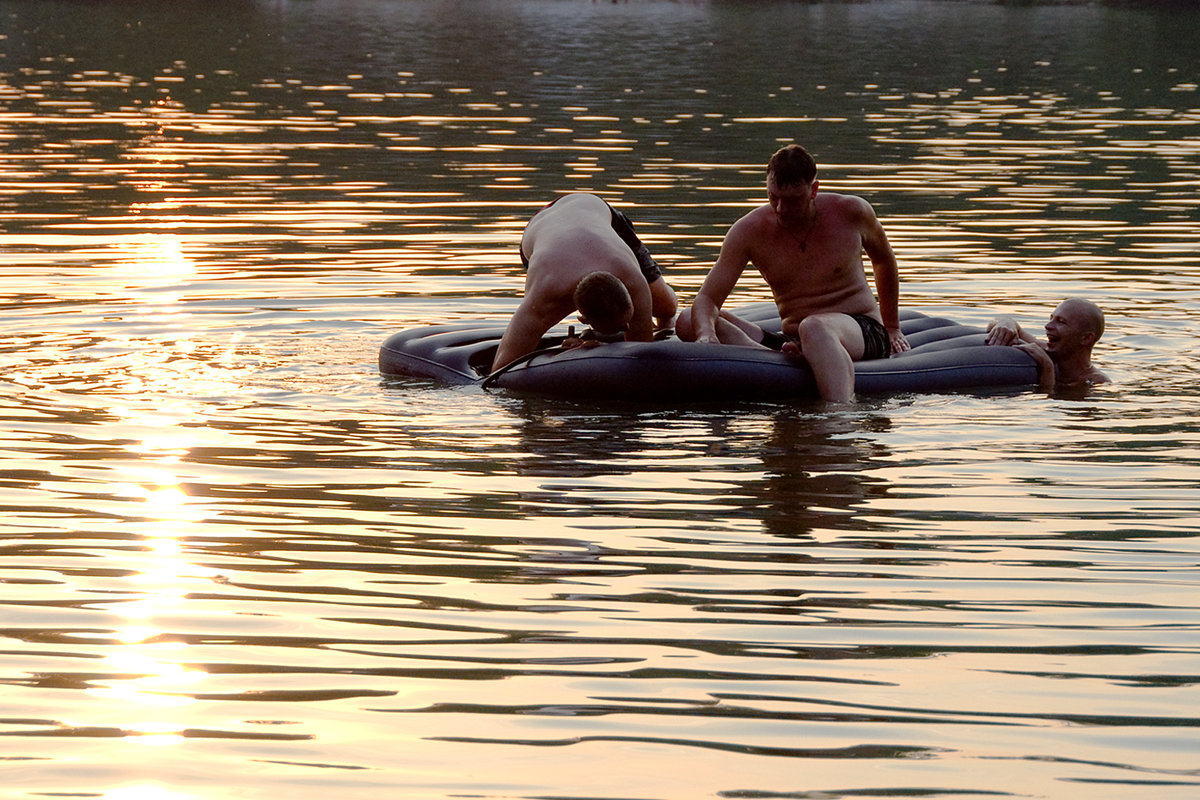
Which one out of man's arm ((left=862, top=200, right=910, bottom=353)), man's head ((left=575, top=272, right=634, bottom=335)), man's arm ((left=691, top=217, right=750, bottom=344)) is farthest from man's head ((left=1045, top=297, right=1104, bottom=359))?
man's head ((left=575, top=272, right=634, bottom=335))

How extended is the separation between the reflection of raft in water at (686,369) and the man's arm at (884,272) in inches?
6.3

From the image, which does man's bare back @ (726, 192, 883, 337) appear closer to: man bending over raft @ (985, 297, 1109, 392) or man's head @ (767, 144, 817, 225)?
man's head @ (767, 144, 817, 225)

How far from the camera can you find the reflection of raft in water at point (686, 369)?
29.9 ft

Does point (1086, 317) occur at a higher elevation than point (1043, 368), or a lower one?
higher

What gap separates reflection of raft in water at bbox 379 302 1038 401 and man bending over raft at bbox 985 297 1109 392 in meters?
0.09

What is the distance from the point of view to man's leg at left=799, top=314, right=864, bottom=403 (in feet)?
29.9

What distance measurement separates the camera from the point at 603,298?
904cm

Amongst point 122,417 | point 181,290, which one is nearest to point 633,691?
point 122,417

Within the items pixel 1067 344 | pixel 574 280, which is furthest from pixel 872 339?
pixel 574 280

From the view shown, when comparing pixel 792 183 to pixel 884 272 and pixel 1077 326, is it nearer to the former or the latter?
pixel 884 272

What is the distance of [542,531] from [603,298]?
256cm

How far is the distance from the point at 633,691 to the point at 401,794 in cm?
87

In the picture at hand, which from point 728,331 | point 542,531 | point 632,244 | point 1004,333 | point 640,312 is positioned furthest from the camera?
point 632,244

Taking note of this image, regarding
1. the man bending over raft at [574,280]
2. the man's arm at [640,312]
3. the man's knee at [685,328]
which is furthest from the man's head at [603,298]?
the man's knee at [685,328]
